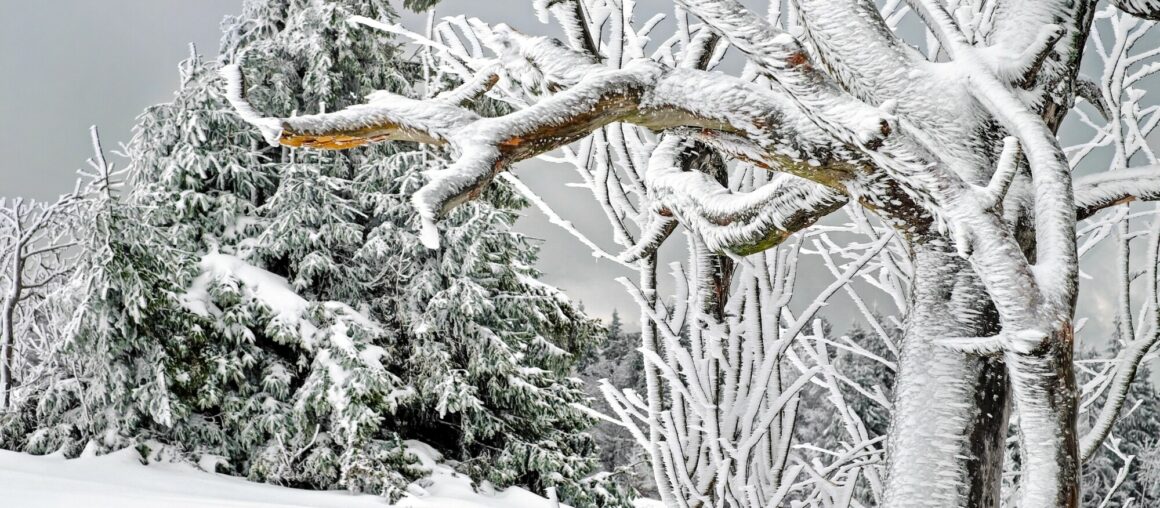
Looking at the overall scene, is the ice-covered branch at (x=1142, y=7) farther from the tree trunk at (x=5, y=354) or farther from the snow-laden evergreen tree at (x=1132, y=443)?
the snow-laden evergreen tree at (x=1132, y=443)

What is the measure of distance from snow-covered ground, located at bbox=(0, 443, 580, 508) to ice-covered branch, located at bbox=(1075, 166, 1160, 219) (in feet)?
24.1

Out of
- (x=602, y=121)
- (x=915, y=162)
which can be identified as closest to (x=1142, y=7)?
(x=915, y=162)

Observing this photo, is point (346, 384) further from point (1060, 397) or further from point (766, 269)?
point (1060, 397)

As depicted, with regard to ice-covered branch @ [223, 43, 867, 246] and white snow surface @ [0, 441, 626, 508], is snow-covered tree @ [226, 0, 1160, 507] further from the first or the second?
white snow surface @ [0, 441, 626, 508]

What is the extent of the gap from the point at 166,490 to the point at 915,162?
8800 mm

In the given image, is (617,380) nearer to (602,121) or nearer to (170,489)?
(170,489)

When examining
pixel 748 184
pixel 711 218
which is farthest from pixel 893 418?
pixel 748 184

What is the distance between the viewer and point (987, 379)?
1339 millimetres

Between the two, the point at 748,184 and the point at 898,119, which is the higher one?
the point at 748,184

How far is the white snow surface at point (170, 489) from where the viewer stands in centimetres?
666

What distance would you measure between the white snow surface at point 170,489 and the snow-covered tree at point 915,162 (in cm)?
669

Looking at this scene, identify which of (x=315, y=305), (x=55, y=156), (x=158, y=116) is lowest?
(x=315, y=305)

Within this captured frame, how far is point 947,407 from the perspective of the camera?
1.32 m

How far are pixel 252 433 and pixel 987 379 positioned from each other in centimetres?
1044
